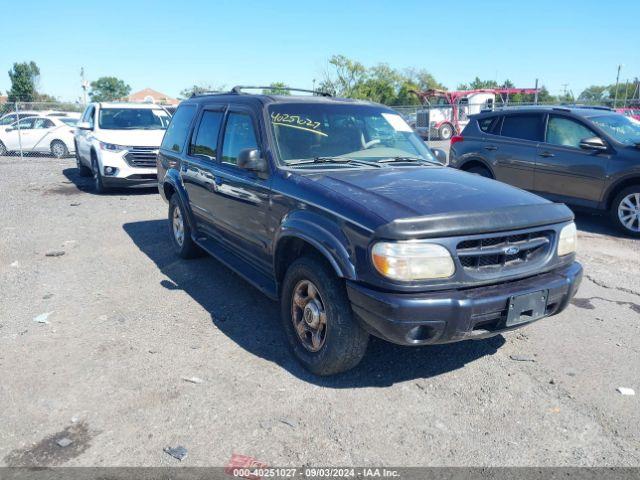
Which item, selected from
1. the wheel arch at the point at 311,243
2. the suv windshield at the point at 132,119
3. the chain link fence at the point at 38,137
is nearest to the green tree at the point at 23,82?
the chain link fence at the point at 38,137

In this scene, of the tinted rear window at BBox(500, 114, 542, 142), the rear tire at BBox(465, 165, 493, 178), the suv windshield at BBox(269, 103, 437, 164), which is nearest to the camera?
the suv windshield at BBox(269, 103, 437, 164)

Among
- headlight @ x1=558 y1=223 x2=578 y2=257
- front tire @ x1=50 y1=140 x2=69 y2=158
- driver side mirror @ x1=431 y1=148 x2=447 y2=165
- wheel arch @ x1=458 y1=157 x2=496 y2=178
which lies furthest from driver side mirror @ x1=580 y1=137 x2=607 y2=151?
front tire @ x1=50 y1=140 x2=69 y2=158

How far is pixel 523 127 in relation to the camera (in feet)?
28.8

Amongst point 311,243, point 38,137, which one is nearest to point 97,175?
point 311,243

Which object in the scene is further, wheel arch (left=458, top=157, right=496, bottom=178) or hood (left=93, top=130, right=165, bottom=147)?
hood (left=93, top=130, right=165, bottom=147)

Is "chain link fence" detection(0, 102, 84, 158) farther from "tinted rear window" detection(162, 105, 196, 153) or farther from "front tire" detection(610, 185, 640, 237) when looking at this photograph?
"front tire" detection(610, 185, 640, 237)

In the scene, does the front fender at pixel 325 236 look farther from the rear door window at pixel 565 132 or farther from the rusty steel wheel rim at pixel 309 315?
the rear door window at pixel 565 132

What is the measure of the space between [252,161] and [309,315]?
1303mm

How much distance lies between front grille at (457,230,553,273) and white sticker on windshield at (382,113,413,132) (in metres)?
1.92

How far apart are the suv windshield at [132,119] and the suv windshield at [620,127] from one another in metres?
8.78

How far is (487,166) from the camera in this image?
923cm

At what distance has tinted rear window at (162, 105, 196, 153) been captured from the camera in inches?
239

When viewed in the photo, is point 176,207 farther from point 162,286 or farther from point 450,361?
point 450,361

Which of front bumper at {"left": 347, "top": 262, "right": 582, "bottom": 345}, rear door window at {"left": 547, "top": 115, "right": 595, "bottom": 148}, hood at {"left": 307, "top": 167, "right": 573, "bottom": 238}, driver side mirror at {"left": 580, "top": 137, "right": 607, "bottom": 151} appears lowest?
front bumper at {"left": 347, "top": 262, "right": 582, "bottom": 345}
